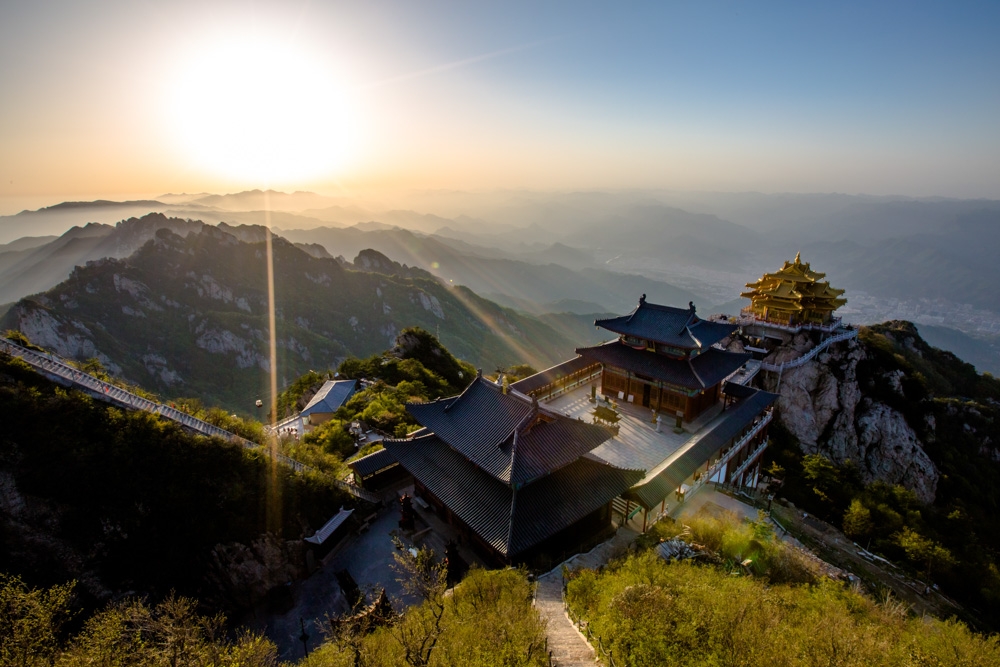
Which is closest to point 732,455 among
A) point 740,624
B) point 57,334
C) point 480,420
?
point 480,420

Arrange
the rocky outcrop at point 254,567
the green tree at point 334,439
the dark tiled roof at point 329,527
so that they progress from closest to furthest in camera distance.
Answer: the rocky outcrop at point 254,567 < the dark tiled roof at point 329,527 < the green tree at point 334,439

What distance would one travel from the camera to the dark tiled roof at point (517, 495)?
623 inches

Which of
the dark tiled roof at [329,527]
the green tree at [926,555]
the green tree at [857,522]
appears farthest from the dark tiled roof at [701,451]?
the dark tiled roof at [329,527]

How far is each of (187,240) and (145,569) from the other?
115 m

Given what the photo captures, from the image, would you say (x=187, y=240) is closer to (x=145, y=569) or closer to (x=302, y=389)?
(x=302, y=389)

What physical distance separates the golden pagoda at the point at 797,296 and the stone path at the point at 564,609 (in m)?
32.1

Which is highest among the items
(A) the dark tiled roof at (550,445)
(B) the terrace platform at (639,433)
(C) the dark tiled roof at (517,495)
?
(A) the dark tiled roof at (550,445)

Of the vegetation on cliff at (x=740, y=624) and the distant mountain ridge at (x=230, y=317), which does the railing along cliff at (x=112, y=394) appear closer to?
the vegetation on cliff at (x=740, y=624)

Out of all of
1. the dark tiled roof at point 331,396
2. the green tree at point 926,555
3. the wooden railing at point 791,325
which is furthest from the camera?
the wooden railing at point 791,325

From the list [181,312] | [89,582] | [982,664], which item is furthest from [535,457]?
[181,312]

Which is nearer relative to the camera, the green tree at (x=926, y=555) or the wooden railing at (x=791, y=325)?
the green tree at (x=926, y=555)

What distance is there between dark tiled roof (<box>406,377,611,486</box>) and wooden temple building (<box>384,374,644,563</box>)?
0.14 feet

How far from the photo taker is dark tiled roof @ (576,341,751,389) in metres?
25.0

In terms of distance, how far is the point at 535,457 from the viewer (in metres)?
16.5
